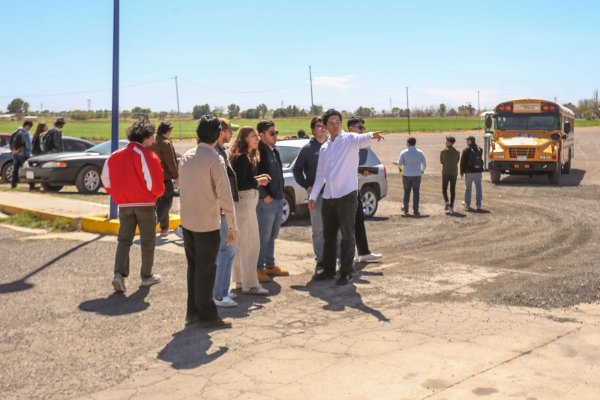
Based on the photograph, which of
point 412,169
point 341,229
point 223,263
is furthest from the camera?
point 412,169

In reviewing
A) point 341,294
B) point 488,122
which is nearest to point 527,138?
point 488,122

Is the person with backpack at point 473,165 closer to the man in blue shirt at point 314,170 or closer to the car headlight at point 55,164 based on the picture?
the man in blue shirt at point 314,170

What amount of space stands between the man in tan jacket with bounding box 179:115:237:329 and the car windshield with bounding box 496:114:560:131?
20.7 meters

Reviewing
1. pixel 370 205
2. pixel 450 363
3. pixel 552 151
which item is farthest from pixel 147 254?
pixel 552 151

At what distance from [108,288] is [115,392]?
3.42 metres

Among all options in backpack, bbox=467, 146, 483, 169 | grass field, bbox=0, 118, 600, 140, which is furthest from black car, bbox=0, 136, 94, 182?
grass field, bbox=0, 118, 600, 140

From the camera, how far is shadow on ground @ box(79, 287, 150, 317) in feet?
24.2

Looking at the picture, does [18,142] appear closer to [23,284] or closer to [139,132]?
[23,284]

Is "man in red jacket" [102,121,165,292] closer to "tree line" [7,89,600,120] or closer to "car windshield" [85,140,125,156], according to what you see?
"car windshield" [85,140,125,156]

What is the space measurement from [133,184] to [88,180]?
1158 cm

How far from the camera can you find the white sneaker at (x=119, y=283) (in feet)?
26.6

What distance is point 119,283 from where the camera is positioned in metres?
8.09

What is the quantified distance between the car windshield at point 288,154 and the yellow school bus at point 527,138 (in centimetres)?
1272

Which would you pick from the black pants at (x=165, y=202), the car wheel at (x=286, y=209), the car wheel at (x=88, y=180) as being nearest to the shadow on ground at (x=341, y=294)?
the black pants at (x=165, y=202)
